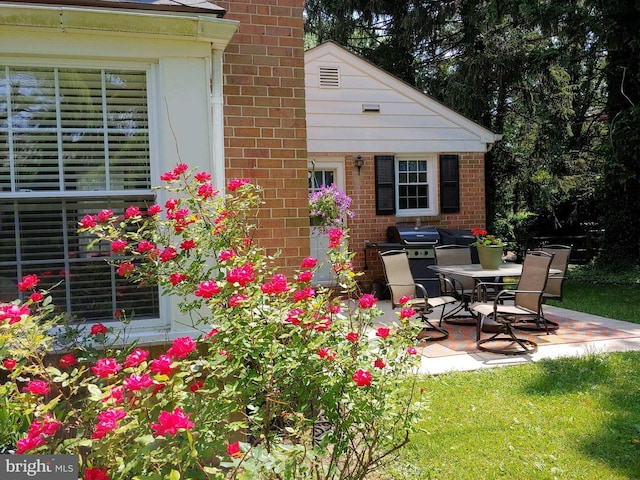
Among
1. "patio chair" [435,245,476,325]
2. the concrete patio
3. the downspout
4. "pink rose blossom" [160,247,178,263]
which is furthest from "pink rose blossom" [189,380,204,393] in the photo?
"patio chair" [435,245,476,325]

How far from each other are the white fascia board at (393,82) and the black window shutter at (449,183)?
791mm

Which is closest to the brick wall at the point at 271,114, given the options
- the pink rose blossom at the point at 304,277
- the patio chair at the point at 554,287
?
the pink rose blossom at the point at 304,277

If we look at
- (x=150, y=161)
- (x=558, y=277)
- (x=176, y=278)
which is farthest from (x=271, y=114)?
(x=558, y=277)

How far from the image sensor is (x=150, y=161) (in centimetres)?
317

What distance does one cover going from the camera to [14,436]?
2.24 meters

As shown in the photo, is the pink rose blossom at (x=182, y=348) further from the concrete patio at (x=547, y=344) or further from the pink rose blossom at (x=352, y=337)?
the concrete patio at (x=547, y=344)

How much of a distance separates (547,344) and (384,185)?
5.00 m

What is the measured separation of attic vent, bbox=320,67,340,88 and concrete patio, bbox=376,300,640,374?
5325 millimetres

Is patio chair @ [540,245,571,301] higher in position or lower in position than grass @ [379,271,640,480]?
higher

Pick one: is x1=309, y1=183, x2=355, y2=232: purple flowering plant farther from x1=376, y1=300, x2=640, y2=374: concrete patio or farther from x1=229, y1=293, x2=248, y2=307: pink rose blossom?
x1=229, y1=293, x2=248, y2=307: pink rose blossom

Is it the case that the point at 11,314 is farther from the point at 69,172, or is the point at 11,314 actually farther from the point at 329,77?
the point at 329,77

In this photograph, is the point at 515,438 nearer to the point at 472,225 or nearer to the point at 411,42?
the point at 472,225

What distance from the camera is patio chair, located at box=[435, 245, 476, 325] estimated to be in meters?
7.30

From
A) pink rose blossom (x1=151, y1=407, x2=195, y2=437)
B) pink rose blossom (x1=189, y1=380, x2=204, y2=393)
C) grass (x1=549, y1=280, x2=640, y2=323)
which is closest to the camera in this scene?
pink rose blossom (x1=151, y1=407, x2=195, y2=437)
